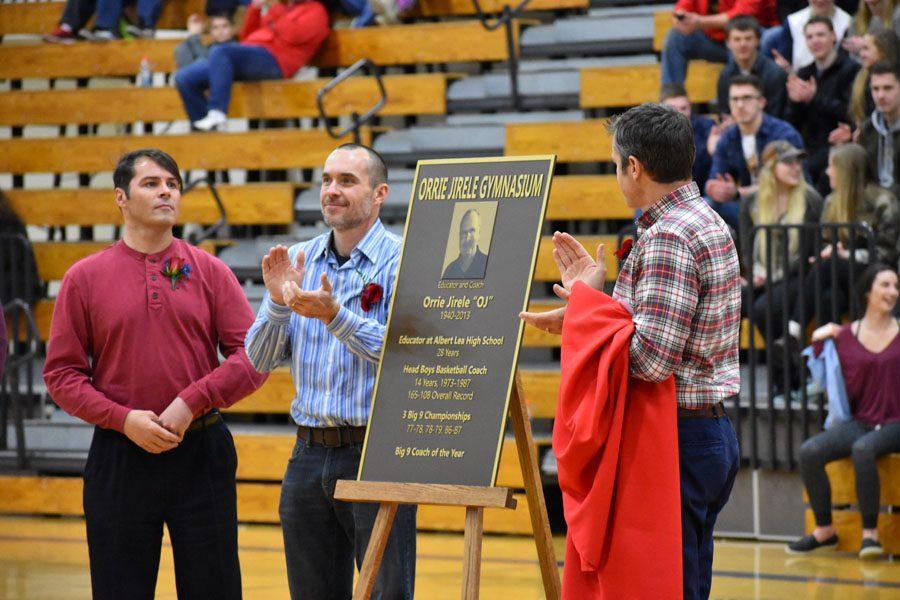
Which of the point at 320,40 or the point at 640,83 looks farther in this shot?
the point at 320,40

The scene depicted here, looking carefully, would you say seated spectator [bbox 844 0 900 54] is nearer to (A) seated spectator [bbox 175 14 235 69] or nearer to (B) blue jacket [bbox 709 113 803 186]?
(B) blue jacket [bbox 709 113 803 186]

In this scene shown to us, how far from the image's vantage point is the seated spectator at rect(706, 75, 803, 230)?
824cm

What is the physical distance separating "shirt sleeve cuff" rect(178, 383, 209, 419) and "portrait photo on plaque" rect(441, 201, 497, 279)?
0.76 meters

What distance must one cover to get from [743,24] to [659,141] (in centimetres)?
566

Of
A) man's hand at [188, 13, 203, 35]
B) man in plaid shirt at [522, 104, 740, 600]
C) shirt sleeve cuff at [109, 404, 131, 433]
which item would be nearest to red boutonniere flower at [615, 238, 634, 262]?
man in plaid shirt at [522, 104, 740, 600]

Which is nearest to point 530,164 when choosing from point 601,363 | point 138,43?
point 601,363

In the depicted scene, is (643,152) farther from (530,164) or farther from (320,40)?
(320,40)

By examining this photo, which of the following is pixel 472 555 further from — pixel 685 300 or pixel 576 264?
pixel 685 300

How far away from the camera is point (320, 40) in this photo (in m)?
10.2

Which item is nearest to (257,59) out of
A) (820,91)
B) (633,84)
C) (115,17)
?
(115,17)

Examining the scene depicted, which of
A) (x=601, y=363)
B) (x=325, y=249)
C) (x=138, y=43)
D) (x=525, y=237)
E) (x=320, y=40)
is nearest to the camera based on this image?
(x=601, y=363)

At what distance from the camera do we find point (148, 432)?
12.8 feet

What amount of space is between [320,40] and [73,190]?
2066 mm

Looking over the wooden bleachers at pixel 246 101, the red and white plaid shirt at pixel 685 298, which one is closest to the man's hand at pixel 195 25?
the wooden bleachers at pixel 246 101
